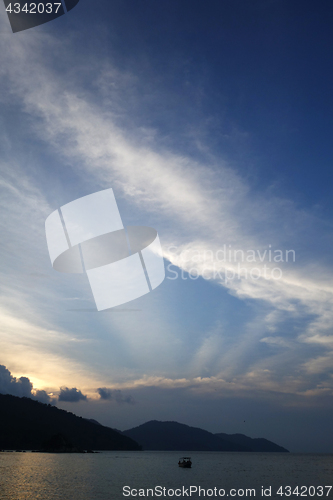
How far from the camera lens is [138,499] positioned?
151 feet

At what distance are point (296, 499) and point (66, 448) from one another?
7490 inches

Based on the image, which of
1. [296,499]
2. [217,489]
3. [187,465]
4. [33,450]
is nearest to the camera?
[296,499]

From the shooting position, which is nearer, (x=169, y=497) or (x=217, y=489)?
(x=169, y=497)

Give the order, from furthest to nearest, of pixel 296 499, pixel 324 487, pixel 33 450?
pixel 33 450, pixel 324 487, pixel 296 499

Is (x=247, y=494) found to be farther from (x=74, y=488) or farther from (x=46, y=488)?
(x=46, y=488)

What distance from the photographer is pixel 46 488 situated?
5397 cm

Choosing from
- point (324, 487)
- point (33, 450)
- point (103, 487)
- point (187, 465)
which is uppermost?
point (103, 487)

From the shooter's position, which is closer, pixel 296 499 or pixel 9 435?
pixel 296 499

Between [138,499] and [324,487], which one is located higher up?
[138,499]

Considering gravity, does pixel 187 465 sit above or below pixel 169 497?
below

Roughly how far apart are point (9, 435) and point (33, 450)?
17.6 metres

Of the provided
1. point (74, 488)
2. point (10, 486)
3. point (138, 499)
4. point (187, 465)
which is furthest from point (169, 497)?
point (187, 465)

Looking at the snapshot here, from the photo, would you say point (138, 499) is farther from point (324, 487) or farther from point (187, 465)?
point (187, 465)

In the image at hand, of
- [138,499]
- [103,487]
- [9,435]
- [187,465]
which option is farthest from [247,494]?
[9,435]
